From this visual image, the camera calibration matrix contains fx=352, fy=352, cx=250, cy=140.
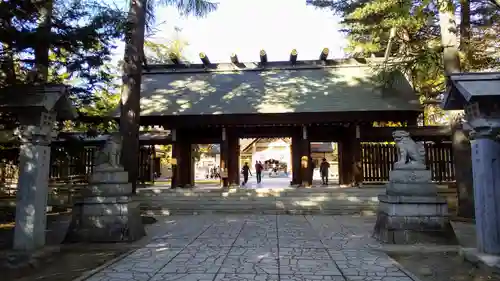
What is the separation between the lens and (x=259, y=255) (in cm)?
610

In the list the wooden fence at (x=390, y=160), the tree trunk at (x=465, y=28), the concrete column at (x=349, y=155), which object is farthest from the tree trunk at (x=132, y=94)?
the wooden fence at (x=390, y=160)

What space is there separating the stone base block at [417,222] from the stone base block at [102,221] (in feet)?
17.7

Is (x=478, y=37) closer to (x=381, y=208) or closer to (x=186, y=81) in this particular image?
(x=381, y=208)

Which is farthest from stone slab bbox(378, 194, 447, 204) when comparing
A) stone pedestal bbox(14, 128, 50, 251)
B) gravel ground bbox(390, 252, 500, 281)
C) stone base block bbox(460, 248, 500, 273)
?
stone pedestal bbox(14, 128, 50, 251)

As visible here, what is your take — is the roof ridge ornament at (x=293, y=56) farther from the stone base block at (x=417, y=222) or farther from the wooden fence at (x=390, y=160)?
the stone base block at (x=417, y=222)

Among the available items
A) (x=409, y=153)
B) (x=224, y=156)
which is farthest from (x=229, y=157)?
(x=409, y=153)

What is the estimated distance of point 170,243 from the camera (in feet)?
23.9

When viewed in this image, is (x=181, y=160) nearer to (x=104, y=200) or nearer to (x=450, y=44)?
(x=104, y=200)

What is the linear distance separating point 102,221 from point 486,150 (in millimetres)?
7243

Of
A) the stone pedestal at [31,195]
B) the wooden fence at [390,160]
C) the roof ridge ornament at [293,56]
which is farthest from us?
the roof ridge ornament at [293,56]

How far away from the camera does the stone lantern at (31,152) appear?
18.6ft

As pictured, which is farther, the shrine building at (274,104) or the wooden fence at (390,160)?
the wooden fence at (390,160)

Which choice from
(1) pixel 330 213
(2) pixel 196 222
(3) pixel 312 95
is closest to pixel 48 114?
(2) pixel 196 222

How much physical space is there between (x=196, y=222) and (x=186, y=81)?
965 cm
